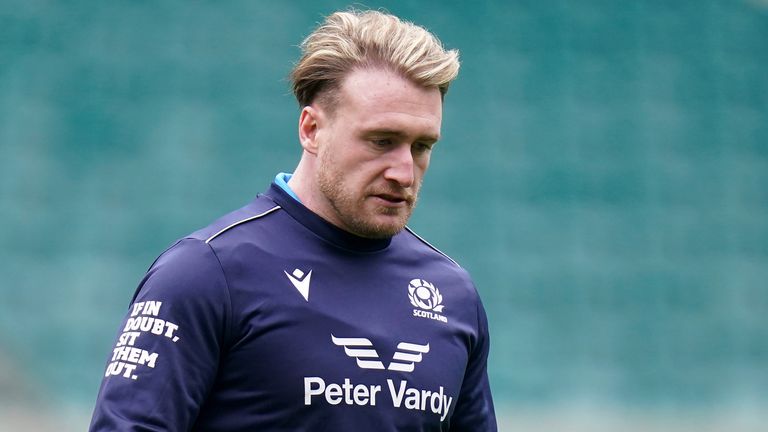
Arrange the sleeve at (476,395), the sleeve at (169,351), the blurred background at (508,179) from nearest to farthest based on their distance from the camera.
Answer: the sleeve at (169,351) < the sleeve at (476,395) < the blurred background at (508,179)

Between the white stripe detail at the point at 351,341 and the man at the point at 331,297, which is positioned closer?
the man at the point at 331,297

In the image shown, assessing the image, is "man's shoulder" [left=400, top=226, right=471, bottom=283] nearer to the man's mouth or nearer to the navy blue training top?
the navy blue training top

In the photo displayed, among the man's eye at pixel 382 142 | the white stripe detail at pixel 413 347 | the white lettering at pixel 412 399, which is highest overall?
the man's eye at pixel 382 142

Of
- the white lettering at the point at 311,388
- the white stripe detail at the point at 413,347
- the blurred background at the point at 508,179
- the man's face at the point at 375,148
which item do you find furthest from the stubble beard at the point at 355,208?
the blurred background at the point at 508,179

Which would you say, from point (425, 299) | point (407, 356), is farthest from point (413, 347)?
point (425, 299)

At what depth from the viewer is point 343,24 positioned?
2.45 m

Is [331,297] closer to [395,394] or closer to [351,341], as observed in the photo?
[351,341]

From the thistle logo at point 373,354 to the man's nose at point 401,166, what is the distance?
0.31 metres

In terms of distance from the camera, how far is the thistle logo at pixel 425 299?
7.84ft

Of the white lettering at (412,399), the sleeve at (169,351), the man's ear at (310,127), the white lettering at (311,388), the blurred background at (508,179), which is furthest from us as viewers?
the blurred background at (508,179)

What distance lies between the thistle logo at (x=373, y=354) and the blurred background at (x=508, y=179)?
331 cm

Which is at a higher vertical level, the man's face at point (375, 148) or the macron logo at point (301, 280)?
the man's face at point (375, 148)

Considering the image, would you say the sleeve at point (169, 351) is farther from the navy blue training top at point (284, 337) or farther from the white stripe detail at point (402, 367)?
the white stripe detail at point (402, 367)

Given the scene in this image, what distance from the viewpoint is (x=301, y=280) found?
225 centimetres
